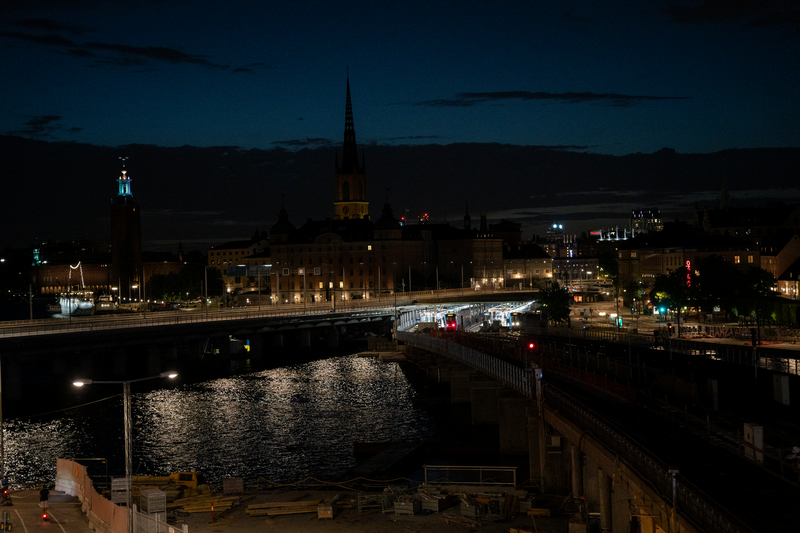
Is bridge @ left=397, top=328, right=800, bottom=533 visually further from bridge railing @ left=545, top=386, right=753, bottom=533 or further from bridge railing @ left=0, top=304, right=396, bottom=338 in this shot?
bridge railing @ left=0, top=304, right=396, bottom=338

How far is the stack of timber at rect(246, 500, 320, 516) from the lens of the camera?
34.0 metres

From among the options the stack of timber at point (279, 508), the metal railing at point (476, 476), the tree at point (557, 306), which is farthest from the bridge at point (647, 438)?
the tree at point (557, 306)

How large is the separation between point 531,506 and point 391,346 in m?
79.1

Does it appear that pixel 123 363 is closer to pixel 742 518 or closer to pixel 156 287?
pixel 742 518

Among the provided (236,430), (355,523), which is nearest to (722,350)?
(236,430)

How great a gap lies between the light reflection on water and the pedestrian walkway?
396 inches

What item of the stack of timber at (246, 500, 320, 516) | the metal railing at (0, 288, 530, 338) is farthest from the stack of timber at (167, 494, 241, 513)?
the metal railing at (0, 288, 530, 338)

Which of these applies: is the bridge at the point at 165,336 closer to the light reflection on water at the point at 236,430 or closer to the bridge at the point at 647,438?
the light reflection on water at the point at 236,430

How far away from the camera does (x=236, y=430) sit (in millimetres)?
59688

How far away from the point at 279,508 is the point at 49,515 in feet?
27.2

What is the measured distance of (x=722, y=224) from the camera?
184500mm

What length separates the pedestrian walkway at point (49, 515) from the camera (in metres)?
31.0

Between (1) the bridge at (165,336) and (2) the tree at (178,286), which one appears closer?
(1) the bridge at (165,336)

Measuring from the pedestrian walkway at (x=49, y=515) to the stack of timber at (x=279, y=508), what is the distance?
19.8 feet
